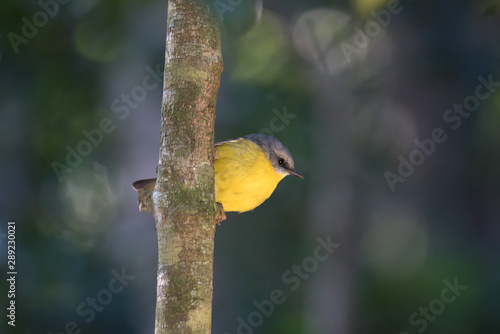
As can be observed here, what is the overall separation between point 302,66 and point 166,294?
6.42 meters

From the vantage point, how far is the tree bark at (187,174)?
229cm

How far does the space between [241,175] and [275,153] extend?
43 centimetres

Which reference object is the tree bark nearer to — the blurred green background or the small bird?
the small bird

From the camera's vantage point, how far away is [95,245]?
24.0 ft

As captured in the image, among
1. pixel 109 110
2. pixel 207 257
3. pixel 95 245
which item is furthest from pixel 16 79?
pixel 207 257

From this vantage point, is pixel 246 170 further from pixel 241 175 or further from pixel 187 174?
pixel 187 174

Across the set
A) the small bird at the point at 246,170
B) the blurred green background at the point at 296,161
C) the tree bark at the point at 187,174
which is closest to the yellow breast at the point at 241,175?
the small bird at the point at 246,170

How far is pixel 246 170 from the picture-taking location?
4285 millimetres

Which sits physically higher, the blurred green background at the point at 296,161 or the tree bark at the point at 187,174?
the blurred green background at the point at 296,161

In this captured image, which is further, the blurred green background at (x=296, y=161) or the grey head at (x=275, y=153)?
the blurred green background at (x=296, y=161)

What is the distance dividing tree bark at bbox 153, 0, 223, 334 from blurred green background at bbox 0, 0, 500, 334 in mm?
4736

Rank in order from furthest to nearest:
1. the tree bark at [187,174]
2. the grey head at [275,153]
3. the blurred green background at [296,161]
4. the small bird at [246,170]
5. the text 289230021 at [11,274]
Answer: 1. the blurred green background at [296,161]
2. the text 289230021 at [11,274]
3. the grey head at [275,153]
4. the small bird at [246,170]
5. the tree bark at [187,174]

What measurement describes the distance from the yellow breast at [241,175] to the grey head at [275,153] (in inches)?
2.5

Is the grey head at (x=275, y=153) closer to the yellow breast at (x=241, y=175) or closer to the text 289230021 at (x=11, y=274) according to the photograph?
the yellow breast at (x=241, y=175)
